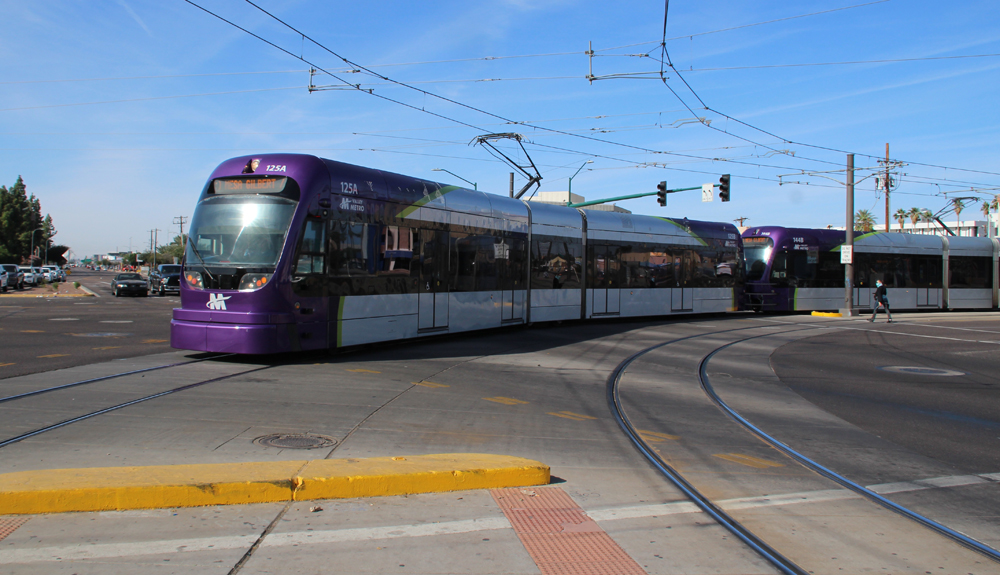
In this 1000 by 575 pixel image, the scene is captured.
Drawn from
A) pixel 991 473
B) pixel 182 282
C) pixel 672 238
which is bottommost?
pixel 991 473

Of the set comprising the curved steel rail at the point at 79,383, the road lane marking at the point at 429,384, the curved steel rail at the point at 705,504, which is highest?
the curved steel rail at the point at 79,383

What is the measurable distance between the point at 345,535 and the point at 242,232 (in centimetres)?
783

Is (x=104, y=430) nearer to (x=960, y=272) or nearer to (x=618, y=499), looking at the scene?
(x=618, y=499)

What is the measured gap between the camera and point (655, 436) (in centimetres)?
736

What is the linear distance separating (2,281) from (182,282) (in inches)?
1533

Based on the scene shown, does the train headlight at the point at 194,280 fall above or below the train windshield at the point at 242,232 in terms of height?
below

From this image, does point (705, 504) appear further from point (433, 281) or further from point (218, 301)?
point (433, 281)

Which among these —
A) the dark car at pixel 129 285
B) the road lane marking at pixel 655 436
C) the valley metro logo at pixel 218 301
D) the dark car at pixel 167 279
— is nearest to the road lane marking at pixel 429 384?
the road lane marking at pixel 655 436

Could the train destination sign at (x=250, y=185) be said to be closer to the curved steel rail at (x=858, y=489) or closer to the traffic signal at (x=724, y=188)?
the curved steel rail at (x=858, y=489)

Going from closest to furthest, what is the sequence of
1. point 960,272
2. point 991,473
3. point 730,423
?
1. point 991,473
2. point 730,423
3. point 960,272

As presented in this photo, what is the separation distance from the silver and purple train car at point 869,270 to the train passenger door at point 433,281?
16748 mm

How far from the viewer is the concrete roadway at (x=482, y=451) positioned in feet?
12.9

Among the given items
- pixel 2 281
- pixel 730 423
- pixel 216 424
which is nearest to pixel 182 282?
pixel 216 424

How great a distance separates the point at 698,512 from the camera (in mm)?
4926
